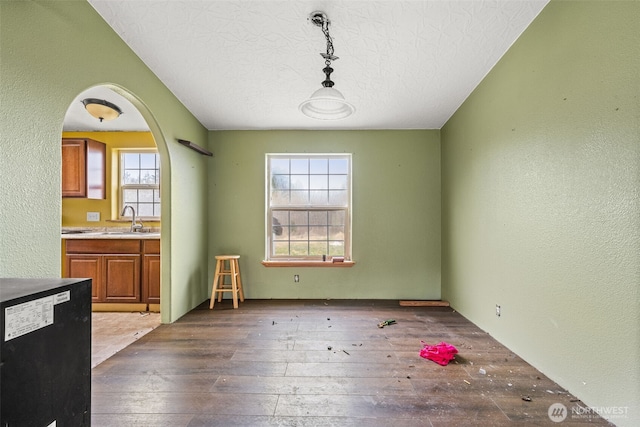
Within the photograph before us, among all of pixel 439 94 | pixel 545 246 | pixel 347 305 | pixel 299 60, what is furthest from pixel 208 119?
pixel 545 246

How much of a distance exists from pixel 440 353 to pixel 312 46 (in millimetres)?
2665

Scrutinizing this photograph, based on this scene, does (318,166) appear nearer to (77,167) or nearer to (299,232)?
(299,232)

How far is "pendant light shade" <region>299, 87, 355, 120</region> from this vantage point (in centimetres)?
205

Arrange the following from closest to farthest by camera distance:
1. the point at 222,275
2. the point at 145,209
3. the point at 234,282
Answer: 1. the point at 234,282
2. the point at 222,275
3. the point at 145,209

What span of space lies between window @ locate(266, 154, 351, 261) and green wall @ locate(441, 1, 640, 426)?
1.97m

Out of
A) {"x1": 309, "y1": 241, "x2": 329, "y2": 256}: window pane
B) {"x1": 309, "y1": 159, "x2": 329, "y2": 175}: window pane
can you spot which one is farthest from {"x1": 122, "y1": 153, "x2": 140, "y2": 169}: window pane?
{"x1": 309, "y1": 241, "x2": 329, "y2": 256}: window pane

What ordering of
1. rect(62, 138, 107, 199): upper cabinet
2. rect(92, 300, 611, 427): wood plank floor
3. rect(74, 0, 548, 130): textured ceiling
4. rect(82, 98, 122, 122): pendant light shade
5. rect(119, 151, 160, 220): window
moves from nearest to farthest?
rect(92, 300, 611, 427): wood plank floor < rect(74, 0, 548, 130): textured ceiling < rect(82, 98, 122, 122): pendant light shade < rect(62, 138, 107, 199): upper cabinet < rect(119, 151, 160, 220): window

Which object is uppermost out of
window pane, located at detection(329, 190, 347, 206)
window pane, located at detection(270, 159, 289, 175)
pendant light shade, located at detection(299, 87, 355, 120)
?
pendant light shade, located at detection(299, 87, 355, 120)

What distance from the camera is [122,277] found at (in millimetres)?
3537

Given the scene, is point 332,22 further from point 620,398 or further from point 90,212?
point 90,212

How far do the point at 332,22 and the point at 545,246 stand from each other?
7.11ft

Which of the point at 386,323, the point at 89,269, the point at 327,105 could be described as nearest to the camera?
the point at 327,105

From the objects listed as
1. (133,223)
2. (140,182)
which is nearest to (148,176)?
(140,182)

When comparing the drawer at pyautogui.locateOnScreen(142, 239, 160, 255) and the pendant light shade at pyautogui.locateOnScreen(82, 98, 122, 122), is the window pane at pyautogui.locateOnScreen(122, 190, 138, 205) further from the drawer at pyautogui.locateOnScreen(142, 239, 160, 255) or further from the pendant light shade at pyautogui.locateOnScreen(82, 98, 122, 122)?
the pendant light shade at pyautogui.locateOnScreen(82, 98, 122, 122)
